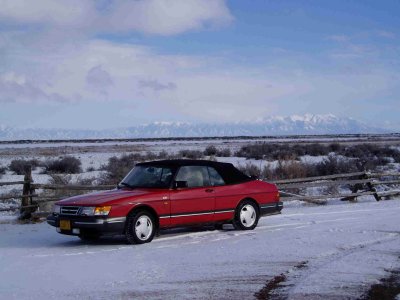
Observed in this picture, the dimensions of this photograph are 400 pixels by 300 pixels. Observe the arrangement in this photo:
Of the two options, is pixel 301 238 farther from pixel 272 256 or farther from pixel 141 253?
pixel 141 253

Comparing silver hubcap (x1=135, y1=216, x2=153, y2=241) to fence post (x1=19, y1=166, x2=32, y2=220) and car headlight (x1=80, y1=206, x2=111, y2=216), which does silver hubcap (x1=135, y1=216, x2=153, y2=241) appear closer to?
car headlight (x1=80, y1=206, x2=111, y2=216)

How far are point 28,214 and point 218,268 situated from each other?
843 centimetres

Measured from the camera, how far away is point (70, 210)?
37.3 ft

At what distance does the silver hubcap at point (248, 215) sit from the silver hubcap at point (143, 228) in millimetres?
2295

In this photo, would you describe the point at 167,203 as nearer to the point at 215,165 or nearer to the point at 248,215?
the point at 215,165

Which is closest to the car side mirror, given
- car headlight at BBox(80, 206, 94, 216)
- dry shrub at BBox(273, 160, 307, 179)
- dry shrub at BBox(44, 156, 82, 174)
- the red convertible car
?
the red convertible car

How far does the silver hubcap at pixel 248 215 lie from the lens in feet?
42.8

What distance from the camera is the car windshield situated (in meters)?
12.1

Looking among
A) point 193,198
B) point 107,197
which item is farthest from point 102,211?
point 193,198

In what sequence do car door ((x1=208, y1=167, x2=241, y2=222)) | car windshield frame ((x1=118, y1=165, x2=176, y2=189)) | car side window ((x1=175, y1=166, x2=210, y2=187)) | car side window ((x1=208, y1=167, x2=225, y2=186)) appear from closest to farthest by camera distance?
car windshield frame ((x1=118, y1=165, x2=176, y2=189)) < car side window ((x1=175, y1=166, x2=210, y2=187)) < car door ((x1=208, y1=167, x2=241, y2=222)) < car side window ((x1=208, y1=167, x2=225, y2=186))

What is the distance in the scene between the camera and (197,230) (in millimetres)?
13352

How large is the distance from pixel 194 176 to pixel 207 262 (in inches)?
127

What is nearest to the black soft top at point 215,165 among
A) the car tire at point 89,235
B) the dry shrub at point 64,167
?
the car tire at point 89,235

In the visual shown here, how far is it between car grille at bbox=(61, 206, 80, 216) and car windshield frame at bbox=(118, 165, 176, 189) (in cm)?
133
